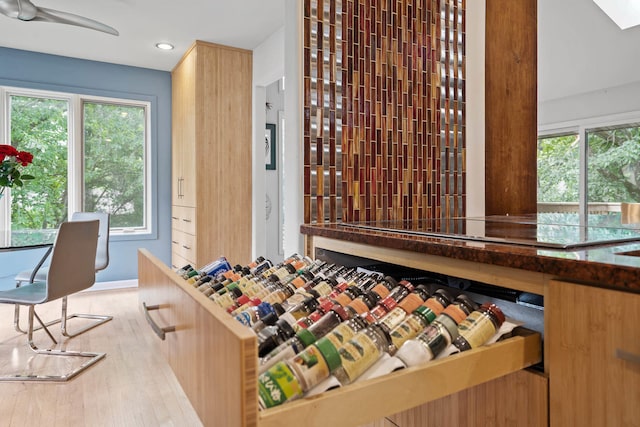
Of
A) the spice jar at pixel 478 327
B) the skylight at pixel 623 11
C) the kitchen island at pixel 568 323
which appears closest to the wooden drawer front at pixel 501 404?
the kitchen island at pixel 568 323

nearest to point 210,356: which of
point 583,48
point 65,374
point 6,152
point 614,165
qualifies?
point 65,374

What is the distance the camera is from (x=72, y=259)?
252cm

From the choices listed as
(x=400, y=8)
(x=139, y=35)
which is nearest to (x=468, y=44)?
(x=400, y=8)

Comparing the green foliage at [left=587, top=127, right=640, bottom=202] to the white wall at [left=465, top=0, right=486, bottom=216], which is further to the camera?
the green foliage at [left=587, top=127, right=640, bottom=202]

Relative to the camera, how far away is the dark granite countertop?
23.8 inches

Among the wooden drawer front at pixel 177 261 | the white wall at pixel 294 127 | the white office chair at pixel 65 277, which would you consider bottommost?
the wooden drawer front at pixel 177 261

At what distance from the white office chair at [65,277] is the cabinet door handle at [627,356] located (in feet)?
8.27

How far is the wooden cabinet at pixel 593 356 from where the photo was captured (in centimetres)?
60

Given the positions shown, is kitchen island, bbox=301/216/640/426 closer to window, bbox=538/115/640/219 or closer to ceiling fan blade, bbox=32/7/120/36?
ceiling fan blade, bbox=32/7/120/36

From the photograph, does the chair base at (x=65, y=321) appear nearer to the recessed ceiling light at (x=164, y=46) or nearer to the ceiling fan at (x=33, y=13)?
the ceiling fan at (x=33, y=13)

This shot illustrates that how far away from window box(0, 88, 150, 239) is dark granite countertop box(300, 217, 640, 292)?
4.34 m

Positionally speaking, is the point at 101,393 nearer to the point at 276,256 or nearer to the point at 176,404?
the point at 176,404

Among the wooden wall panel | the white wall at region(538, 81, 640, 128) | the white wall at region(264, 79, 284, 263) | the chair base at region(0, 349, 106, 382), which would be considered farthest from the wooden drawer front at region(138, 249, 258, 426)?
the white wall at region(538, 81, 640, 128)

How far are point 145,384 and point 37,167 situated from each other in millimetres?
3220
